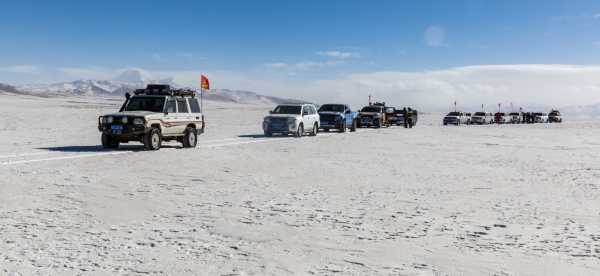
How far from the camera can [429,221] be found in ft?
27.2

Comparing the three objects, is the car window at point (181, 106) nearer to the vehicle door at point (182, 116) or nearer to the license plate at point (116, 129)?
the vehicle door at point (182, 116)

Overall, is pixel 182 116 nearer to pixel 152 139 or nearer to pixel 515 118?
pixel 152 139

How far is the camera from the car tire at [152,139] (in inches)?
767

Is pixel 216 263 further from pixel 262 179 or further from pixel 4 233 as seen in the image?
pixel 262 179

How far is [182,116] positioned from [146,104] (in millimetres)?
A: 1357

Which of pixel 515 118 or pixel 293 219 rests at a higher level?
pixel 515 118

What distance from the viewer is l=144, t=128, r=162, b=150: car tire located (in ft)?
63.9

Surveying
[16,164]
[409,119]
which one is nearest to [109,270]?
[16,164]

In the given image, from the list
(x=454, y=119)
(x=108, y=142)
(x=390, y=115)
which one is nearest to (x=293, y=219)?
(x=108, y=142)

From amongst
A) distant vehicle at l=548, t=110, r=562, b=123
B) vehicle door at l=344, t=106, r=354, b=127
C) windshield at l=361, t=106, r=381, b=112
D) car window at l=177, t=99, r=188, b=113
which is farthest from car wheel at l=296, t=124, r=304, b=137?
distant vehicle at l=548, t=110, r=562, b=123

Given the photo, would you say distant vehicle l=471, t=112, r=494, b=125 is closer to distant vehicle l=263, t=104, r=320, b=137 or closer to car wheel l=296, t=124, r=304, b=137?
distant vehicle l=263, t=104, r=320, b=137

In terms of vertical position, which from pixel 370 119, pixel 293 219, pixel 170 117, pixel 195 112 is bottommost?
pixel 293 219

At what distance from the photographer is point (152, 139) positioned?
19641 mm

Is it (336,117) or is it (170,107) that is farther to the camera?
(336,117)
